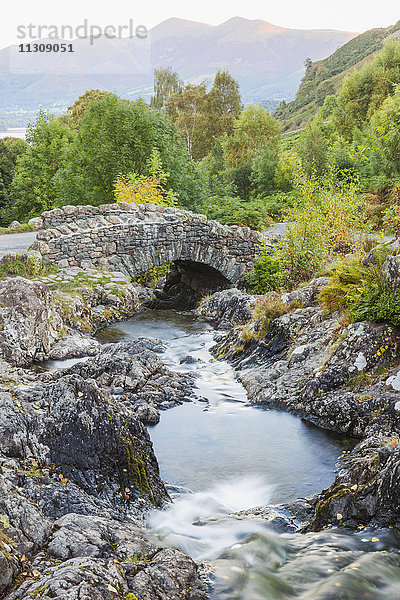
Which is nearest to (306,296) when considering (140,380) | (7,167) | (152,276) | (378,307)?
(378,307)

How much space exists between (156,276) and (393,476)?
1804cm

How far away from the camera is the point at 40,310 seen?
444 inches

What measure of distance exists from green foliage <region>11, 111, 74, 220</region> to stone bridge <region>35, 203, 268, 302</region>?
17.4 m

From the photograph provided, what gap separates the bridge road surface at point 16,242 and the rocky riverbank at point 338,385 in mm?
7887

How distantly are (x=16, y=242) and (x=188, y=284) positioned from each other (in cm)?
648

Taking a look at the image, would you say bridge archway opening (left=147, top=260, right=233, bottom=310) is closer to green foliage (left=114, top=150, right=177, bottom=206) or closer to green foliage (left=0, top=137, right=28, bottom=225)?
green foliage (left=114, top=150, right=177, bottom=206)

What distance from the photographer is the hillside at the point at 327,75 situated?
306 ft

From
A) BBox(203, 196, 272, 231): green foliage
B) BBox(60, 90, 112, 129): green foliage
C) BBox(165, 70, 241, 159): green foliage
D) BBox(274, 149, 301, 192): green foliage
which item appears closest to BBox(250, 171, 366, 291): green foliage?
BBox(203, 196, 272, 231): green foliage

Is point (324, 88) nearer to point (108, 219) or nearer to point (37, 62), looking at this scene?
point (108, 219)

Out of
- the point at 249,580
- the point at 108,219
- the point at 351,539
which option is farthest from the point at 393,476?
the point at 108,219

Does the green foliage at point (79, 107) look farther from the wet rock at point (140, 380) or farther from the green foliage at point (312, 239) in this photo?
the wet rock at point (140, 380)

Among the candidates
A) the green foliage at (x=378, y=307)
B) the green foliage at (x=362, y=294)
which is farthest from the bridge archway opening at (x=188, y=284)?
→ the green foliage at (x=378, y=307)

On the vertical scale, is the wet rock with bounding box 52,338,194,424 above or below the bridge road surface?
below

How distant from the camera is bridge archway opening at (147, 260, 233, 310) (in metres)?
18.6
